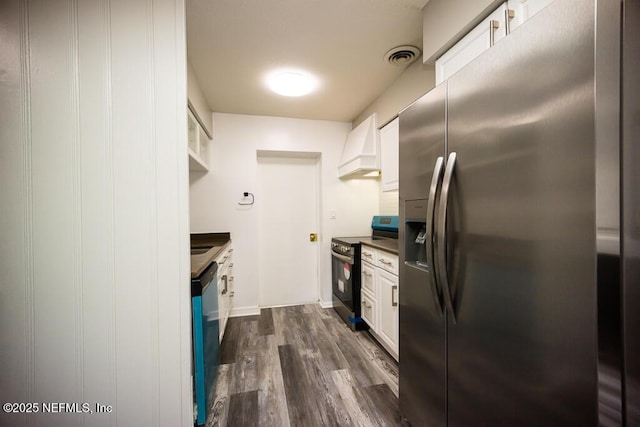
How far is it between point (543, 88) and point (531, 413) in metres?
0.90

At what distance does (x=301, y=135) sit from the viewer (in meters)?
3.31

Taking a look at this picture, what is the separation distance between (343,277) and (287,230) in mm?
1052

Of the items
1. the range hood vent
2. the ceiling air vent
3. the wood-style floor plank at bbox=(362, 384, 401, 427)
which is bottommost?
the wood-style floor plank at bbox=(362, 384, 401, 427)

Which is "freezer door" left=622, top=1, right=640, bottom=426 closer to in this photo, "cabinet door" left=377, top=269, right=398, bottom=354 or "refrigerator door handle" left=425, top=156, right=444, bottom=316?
"refrigerator door handle" left=425, top=156, right=444, bottom=316

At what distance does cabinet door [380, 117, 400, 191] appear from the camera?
2.44 m

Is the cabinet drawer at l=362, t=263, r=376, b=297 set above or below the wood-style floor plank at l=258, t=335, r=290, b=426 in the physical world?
above

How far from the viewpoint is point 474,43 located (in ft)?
4.08

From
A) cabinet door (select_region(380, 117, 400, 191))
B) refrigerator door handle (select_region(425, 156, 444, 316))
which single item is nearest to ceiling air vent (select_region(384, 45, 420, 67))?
cabinet door (select_region(380, 117, 400, 191))

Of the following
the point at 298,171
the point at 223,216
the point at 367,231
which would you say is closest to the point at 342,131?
the point at 298,171

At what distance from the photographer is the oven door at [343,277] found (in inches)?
107

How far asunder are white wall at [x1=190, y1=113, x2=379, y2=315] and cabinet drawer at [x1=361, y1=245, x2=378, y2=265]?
840mm

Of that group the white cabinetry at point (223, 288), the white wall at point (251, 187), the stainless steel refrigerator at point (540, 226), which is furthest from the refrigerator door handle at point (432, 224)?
the white wall at point (251, 187)

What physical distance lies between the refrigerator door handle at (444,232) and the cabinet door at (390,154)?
1.49 metres

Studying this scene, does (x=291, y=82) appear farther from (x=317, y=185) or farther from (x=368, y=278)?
(x=368, y=278)
